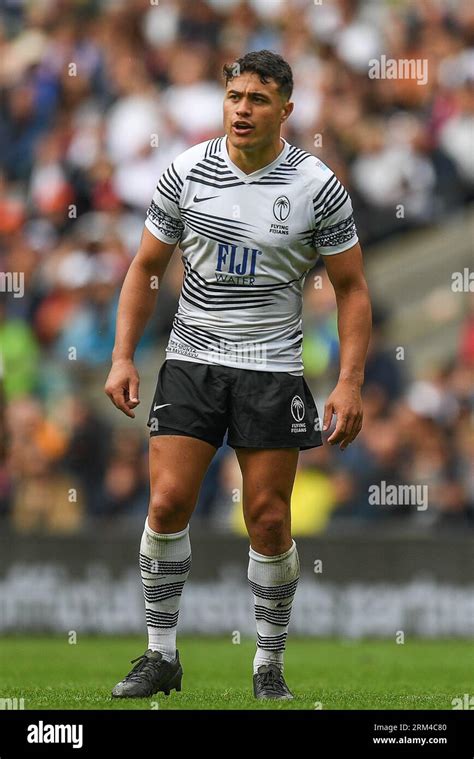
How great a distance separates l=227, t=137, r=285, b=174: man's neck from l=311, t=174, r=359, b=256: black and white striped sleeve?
0.90 ft

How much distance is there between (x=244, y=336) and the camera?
646 cm

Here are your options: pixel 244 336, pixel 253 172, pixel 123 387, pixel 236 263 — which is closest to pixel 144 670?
pixel 123 387

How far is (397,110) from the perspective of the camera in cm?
1391

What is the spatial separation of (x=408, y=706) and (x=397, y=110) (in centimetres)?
871

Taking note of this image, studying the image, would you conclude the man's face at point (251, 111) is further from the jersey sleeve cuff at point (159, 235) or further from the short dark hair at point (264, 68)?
the jersey sleeve cuff at point (159, 235)

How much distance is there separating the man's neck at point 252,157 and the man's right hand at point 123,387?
1.03 metres

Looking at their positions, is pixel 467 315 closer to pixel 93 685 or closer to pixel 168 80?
pixel 168 80

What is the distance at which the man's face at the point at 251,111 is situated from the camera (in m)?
6.26

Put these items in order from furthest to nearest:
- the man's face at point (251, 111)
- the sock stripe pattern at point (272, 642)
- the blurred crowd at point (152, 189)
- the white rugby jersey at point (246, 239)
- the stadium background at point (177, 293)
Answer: the blurred crowd at point (152, 189)
the stadium background at point (177, 293)
the sock stripe pattern at point (272, 642)
the white rugby jersey at point (246, 239)
the man's face at point (251, 111)

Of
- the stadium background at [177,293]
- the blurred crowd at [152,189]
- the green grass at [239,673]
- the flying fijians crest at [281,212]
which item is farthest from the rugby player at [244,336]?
the stadium background at [177,293]

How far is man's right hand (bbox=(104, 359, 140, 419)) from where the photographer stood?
630 centimetres

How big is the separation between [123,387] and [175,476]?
45 centimetres

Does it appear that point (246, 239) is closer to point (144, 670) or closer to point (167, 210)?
point (167, 210)

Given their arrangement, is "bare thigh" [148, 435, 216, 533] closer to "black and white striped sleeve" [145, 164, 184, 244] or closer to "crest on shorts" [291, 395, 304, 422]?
"crest on shorts" [291, 395, 304, 422]
